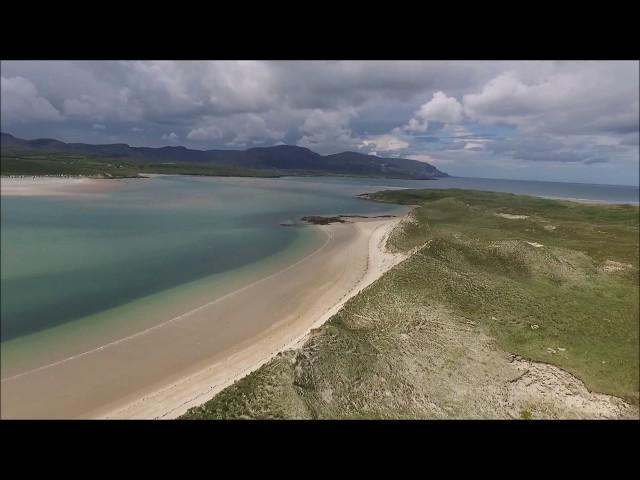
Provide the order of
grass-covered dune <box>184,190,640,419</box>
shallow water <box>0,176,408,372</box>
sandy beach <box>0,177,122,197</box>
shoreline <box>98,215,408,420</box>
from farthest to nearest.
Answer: sandy beach <box>0,177,122,197</box> < shallow water <box>0,176,408,372</box> < shoreline <box>98,215,408,420</box> < grass-covered dune <box>184,190,640,419</box>

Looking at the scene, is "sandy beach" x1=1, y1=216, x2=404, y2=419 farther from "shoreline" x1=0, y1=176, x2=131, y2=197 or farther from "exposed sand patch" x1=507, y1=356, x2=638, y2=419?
"shoreline" x1=0, y1=176, x2=131, y2=197

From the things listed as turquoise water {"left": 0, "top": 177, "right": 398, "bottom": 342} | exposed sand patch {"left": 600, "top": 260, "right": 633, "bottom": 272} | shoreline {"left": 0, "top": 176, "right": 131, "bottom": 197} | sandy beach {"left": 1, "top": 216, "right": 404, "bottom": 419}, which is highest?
shoreline {"left": 0, "top": 176, "right": 131, "bottom": 197}

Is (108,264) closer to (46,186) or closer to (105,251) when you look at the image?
(105,251)

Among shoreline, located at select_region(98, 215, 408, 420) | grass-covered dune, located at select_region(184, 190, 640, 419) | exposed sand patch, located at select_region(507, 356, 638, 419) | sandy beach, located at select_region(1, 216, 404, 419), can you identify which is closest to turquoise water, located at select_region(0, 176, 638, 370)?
sandy beach, located at select_region(1, 216, 404, 419)

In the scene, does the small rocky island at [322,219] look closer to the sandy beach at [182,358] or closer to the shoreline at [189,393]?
the sandy beach at [182,358]

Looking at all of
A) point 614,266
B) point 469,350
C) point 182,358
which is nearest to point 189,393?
point 182,358

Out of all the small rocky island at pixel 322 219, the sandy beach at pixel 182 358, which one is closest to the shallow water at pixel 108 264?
the sandy beach at pixel 182 358
